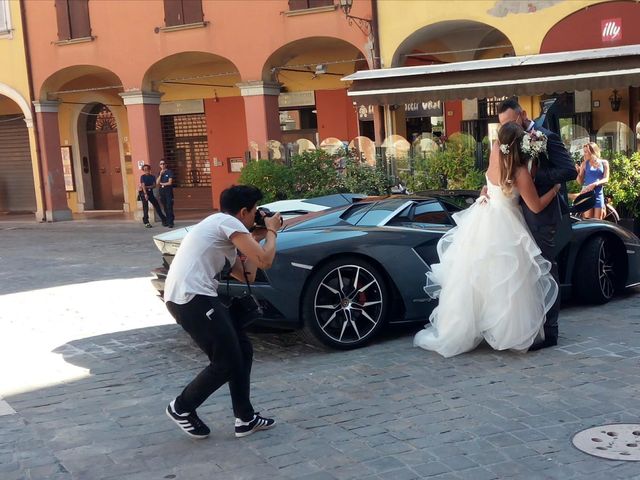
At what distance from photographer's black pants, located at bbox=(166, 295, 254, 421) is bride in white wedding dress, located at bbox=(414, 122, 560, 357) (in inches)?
80.2

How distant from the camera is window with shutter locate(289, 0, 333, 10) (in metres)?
17.7

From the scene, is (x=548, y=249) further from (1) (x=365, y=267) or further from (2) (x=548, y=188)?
(1) (x=365, y=267)

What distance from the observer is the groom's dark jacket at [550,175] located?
19.2 ft

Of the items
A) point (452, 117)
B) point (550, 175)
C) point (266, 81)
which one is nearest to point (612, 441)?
point (550, 175)

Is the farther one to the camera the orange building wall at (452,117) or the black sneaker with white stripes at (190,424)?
the orange building wall at (452,117)

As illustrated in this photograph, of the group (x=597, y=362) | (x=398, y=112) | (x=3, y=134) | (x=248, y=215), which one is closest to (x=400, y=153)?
(x=398, y=112)

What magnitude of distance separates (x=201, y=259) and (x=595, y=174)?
28.9 ft

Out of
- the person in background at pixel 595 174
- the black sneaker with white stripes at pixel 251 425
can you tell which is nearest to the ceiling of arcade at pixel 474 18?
the person in background at pixel 595 174

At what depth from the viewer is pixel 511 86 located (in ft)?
46.5

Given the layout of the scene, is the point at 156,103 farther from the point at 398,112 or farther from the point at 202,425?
the point at 202,425

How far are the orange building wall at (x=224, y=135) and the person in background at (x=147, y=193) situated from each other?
10.1 feet

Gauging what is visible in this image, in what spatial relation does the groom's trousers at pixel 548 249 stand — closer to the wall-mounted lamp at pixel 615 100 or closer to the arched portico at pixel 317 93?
the wall-mounted lamp at pixel 615 100

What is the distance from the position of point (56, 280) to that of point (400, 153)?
7.26 metres

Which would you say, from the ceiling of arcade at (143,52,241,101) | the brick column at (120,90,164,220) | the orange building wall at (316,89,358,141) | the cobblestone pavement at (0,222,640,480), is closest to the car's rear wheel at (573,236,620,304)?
the cobblestone pavement at (0,222,640,480)
